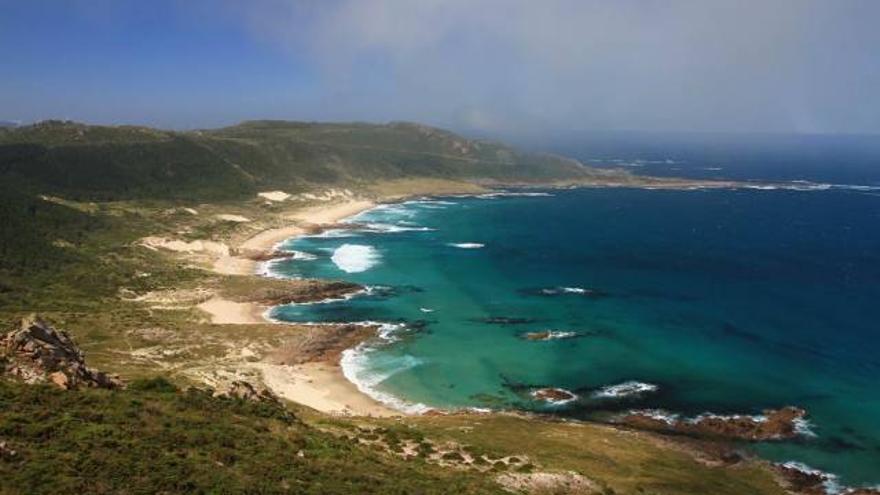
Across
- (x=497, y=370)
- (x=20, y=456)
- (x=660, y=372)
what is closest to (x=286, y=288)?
(x=497, y=370)

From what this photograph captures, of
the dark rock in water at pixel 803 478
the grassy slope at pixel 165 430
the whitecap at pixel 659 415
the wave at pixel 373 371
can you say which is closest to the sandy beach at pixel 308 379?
the wave at pixel 373 371

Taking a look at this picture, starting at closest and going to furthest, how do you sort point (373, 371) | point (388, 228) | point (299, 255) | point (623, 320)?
point (373, 371) → point (623, 320) → point (299, 255) → point (388, 228)

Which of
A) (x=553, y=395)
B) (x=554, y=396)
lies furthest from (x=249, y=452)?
(x=553, y=395)

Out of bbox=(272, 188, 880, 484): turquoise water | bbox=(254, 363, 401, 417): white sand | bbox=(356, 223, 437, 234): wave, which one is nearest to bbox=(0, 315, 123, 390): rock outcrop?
bbox=(254, 363, 401, 417): white sand

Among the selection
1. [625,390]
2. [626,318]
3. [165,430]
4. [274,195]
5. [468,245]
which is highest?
[274,195]

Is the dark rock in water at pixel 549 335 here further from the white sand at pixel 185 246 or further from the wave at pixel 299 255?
the white sand at pixel 185 246

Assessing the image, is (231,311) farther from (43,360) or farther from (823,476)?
(823,476)

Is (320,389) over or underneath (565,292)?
underneath
